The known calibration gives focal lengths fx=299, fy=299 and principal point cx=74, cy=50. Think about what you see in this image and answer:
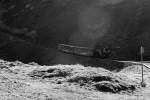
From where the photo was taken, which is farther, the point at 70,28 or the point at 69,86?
the point at 70,28

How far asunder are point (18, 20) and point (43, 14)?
4.33m

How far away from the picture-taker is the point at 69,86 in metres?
16.3

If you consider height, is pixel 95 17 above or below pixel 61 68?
above

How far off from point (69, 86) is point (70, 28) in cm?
2888

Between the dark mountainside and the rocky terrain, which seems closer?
the rocky terrain

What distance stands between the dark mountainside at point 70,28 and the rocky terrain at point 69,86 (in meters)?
11.6

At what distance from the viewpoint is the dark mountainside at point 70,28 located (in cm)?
3597

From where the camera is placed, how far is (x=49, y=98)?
1321cm

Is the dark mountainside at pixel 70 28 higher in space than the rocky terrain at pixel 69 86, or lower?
higher

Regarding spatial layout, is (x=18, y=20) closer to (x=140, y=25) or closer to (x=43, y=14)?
(x=43, y=14)

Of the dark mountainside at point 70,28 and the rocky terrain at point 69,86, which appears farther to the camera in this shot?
the dark mountainside at point 70,28

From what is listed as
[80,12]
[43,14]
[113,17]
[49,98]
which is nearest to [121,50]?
[113,17]

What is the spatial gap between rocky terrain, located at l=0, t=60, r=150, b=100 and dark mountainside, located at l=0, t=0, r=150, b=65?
11.6 meters

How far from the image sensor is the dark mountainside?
36.0 meters
